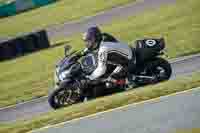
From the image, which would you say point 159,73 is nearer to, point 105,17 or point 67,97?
point 67,97

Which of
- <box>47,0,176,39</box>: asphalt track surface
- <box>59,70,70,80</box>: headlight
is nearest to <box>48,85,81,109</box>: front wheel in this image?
<box>59,70,70,80</box>: headlight

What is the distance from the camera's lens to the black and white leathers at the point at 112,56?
12248 millimetres

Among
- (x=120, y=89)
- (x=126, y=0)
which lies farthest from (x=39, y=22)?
(x=120, y=89)

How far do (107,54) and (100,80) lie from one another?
69 centimetres

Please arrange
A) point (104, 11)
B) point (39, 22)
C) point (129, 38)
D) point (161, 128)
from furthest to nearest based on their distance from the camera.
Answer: point (39, 22) < point (104, 11) < point (129, 38) < point (161, 128)

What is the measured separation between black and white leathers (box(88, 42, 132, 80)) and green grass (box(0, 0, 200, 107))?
3.89m

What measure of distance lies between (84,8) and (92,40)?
67.8 ft

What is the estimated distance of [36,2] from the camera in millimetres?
37625

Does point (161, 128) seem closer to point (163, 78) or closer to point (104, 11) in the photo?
point (163, 78)

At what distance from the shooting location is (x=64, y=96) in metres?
12.5

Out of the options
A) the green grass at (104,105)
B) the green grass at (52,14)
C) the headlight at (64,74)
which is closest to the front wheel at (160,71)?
the green grass at (104,105)

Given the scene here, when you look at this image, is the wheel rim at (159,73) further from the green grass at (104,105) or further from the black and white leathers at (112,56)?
the green grass at (104,105)

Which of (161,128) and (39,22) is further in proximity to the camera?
(39,22)

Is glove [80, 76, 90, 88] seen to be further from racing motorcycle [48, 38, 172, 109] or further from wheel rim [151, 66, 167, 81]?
wheel rim [151, 66, 167, 81]
